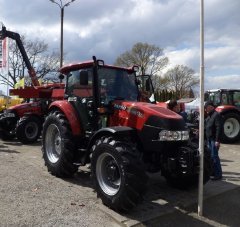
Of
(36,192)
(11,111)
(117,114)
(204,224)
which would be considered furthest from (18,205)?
(11,111)

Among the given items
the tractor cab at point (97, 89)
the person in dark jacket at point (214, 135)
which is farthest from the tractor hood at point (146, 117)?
the person in dark jacket at point (214, 135)

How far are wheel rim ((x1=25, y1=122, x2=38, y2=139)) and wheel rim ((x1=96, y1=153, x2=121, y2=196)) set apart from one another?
7578 mm

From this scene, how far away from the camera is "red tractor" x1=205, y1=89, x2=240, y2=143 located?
14836mm

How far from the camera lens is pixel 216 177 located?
813 centimetres

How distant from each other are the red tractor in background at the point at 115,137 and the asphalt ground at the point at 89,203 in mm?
281

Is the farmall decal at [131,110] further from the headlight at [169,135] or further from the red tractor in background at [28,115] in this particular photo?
the red tractor in background at [28,115]

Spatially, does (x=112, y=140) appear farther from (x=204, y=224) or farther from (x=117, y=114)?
(x=204, y=224)

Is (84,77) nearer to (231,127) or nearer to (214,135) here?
(214,135)

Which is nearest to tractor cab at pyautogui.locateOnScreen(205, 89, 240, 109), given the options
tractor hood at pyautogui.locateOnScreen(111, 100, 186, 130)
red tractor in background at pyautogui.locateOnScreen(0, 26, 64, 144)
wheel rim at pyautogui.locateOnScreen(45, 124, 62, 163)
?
red tractor in background at pyautogui.locateOnScreen(0, 26, 64, 144)

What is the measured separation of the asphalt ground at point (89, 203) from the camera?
5.60 meters

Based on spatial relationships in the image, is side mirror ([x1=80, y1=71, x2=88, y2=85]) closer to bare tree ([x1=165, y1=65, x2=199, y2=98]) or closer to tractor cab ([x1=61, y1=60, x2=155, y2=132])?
tractor cab ([x1=61, y1=60, x2=155, y2=132])

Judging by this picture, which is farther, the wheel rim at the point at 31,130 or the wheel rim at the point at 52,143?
the wheel rim at the point at 31,130

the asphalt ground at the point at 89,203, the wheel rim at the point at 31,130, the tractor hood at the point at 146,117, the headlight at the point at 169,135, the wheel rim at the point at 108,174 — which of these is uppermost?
the tractor hood at the point at 146,117

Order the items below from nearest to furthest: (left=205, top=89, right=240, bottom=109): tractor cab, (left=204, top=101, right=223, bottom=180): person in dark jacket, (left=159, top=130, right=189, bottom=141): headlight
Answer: (left=159, top=130, right=189, bottom=141): headlight
(left=204, top=101, right=223, bottom=180): person in dark jacket
(left=205, top=89, right=240, bottom=109): tractor cab
